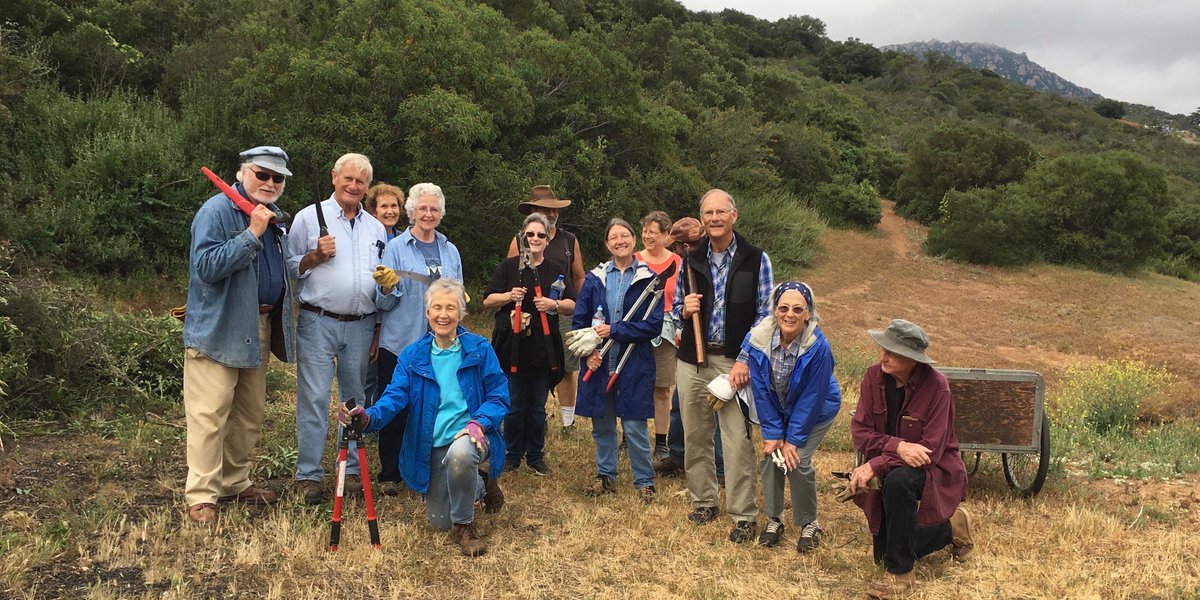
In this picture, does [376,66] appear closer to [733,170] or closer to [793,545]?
[793,545]

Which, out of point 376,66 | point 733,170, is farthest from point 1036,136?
point 376,66

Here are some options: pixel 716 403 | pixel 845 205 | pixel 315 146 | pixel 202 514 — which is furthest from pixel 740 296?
pixel 845 205

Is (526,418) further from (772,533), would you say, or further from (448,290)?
(772,533)

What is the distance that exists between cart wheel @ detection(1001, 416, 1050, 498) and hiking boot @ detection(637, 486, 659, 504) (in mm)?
2570

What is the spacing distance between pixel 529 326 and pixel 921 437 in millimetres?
2727

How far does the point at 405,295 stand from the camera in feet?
17.5

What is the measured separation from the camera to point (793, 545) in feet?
16.1

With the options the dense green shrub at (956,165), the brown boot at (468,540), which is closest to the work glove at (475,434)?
the brown boot at (468,540)

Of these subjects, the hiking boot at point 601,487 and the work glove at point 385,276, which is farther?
the hiking boot at point 601,487

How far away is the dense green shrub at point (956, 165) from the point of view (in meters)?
33.1

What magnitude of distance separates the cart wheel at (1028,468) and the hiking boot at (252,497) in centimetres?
502

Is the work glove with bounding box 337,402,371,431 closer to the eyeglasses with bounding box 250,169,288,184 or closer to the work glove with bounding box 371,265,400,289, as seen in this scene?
the work glove with bounding box 371,265,400,289

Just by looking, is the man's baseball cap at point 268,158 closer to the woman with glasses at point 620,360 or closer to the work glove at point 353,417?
the work glove at point 353,417

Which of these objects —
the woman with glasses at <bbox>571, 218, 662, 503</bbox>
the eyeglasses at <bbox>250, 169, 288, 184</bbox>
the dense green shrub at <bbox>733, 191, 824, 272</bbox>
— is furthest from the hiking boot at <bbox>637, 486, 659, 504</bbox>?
the dense green shrub at <bbox>733, 191, 824, 272</bbox>
